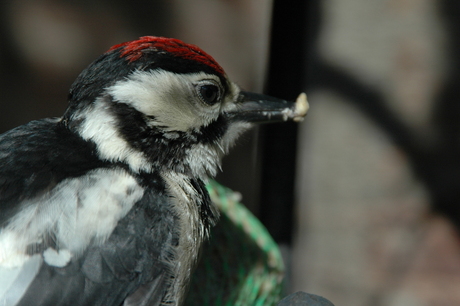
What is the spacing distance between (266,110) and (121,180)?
20.7 inches

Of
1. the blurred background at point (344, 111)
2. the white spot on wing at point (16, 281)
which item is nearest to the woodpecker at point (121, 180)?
the white spot on wing at point (16, 281)

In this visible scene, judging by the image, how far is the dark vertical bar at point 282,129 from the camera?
1.99 metres

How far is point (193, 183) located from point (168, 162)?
4.5 inches

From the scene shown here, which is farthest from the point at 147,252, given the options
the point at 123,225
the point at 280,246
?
the point at 280,246

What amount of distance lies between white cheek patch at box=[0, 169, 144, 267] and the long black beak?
454 mm

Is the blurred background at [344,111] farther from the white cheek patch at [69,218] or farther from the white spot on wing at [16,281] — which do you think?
the white spot on wing at [16,281]

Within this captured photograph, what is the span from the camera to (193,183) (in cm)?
125

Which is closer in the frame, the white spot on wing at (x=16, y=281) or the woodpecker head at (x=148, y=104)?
the white spot on wing at (x=16, y=281)

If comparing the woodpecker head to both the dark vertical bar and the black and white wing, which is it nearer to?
the black and white wing

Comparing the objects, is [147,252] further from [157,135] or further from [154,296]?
[157,135]

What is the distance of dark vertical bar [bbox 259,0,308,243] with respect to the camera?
6.52 ft

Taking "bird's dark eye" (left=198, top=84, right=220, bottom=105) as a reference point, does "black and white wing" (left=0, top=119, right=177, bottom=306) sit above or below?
below

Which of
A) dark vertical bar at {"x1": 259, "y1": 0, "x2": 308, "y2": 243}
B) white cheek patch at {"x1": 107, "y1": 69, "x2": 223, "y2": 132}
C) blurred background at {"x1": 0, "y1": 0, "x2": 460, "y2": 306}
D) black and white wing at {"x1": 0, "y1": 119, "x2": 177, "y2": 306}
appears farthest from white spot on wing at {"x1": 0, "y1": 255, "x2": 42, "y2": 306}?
dark vertical bar at {"x1": 259, "y1": 0, "x2": 308, "y2": 243}

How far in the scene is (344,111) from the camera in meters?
1.94
